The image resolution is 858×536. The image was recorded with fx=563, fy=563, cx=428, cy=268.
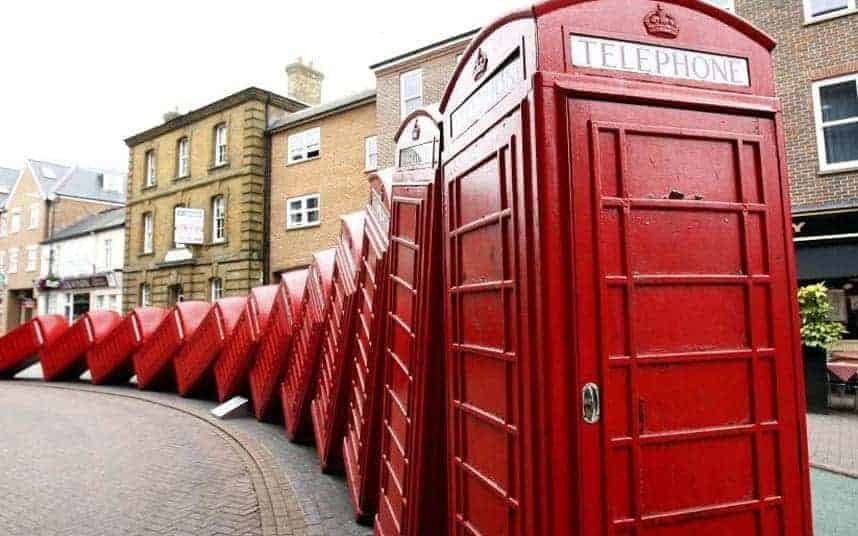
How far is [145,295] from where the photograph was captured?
27.7 meters

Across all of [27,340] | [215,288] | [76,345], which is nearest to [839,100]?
[76,345]

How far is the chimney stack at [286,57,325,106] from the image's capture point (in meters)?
25.6

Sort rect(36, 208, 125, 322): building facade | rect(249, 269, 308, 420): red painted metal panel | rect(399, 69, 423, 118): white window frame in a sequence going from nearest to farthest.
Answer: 1. rect(249, 269, 308, 420): red painted metal panel
2. rect(399, 69, 423, 118): white window frame
3. rect(36, 208, 125, 322): building facade

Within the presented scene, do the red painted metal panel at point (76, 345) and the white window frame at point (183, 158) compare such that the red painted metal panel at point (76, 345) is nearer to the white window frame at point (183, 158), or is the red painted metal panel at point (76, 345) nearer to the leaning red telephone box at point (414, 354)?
the leaning red telephone box at point (414, 354)

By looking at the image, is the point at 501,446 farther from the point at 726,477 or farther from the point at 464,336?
the point at 726,477

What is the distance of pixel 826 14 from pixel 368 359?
44.3 feet

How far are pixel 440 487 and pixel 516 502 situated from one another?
1.16m

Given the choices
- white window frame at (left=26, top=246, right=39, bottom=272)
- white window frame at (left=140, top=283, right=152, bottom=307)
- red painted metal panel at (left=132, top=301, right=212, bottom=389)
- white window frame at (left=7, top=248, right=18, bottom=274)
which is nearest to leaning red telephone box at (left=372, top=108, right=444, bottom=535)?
red painted metal panel at (left=132, top=301, right=212, bottom=389)

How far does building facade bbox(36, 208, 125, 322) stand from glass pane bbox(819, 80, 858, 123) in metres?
30.7

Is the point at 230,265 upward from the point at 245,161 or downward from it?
downward

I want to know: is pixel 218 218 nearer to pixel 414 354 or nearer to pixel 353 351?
pixel 353 351

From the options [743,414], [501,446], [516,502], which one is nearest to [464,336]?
[501,446]

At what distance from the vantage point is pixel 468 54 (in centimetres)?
341

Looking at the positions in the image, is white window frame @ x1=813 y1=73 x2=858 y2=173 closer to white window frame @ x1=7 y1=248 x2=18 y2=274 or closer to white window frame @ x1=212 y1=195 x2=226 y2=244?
white window frame @ x1=212 y1=195 x2=226 y2=244
